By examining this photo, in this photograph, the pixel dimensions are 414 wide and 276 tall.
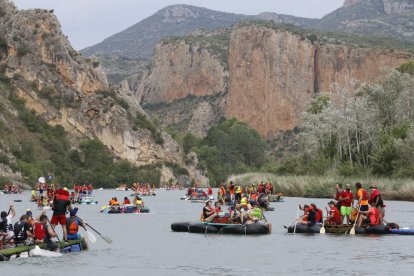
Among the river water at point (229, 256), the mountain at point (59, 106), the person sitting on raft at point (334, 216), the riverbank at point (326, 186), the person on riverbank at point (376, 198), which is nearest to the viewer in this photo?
the river water at point (229, 256)

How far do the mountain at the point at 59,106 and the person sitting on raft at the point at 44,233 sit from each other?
10135 cm

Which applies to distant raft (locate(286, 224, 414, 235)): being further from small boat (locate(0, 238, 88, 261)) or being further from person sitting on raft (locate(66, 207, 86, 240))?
small boat (locate(0, 238, 88, 261))

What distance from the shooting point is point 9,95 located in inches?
5694

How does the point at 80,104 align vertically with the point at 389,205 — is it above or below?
above

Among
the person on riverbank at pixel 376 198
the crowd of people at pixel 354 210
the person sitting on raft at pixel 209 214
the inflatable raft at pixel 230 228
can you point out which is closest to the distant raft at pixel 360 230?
the crowd of people at pixel 354 210

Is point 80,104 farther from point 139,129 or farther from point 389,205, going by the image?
point 389,205

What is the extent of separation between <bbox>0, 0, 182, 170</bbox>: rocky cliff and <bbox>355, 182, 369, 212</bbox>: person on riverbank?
11320 centimetres

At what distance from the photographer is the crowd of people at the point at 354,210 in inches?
1592

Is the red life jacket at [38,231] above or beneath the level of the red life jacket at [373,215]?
beneath

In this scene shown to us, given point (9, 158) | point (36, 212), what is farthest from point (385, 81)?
point (9, 158)

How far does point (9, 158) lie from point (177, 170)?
5034 centimetres

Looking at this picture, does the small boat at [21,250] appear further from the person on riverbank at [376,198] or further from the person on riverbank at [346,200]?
the person on riverbank at [376,198]

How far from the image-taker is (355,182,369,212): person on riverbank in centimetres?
3969

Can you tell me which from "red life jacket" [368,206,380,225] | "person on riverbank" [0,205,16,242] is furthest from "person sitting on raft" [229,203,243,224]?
"person on riverbank" [0,205,16,242]
